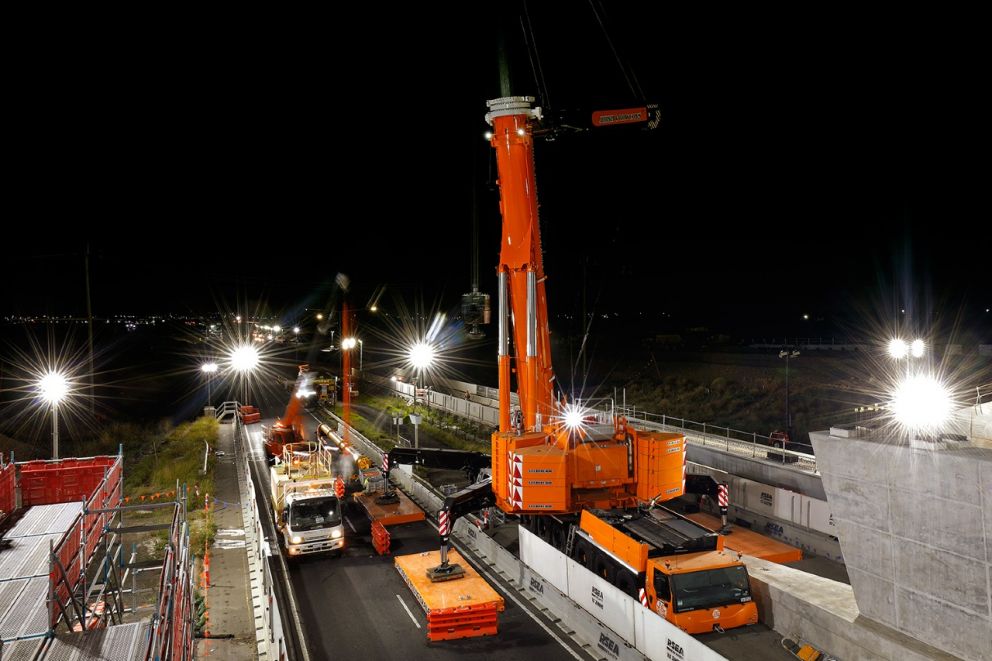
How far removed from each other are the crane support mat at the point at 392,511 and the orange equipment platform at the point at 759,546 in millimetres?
10188

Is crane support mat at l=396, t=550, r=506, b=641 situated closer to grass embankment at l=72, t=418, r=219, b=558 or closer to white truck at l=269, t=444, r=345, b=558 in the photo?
white truck at l=269, t=444, r=345, b=558

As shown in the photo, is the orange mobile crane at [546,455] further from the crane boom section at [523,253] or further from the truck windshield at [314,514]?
the truck windshield at [314,514]

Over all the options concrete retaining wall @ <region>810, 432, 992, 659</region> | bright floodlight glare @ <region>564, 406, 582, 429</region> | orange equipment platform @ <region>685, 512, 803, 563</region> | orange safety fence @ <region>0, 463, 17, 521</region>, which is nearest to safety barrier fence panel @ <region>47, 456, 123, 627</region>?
orange safety fence @ <region>0, 463, 17, 521</region>

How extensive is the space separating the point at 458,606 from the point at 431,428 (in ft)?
88.4

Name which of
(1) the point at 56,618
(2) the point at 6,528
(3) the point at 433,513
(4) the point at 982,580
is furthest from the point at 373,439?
(4) the point at 982,580

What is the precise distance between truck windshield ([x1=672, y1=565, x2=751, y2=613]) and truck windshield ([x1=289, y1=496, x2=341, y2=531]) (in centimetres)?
1081

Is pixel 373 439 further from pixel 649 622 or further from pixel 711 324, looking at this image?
pixel 711 324

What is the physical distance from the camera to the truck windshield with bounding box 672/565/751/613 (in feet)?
41.2

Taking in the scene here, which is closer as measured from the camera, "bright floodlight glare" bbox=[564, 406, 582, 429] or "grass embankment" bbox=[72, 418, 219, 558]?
"bright floodlight glare" bbox=[564, 406, 582, 429]

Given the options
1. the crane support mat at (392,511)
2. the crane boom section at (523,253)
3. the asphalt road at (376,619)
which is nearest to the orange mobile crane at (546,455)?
the crane boom section at (523,253)

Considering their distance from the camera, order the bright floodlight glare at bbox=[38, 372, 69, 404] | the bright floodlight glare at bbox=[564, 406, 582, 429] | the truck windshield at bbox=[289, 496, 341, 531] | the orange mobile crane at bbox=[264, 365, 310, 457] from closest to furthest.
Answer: the bright floodlight glare at bbox=[564, 406, 582, 429] < the truck windshield at bbox=[289, 496, 341, 531] < the bright floodlight glare at bbox=[38, 372, 69, 404] < the orange mobile crane at bbox=[264, 365, 310, 457]

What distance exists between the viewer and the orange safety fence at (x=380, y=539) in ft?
63.6

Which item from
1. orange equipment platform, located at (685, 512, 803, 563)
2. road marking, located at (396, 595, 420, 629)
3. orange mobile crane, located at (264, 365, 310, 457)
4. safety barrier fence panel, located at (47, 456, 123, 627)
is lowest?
road marking, located at (396, 595, 420, 629)

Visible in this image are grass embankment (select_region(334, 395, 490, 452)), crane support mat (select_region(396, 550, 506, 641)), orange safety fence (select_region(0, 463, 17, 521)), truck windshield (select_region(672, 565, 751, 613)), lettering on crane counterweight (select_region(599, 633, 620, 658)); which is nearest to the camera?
truck windshield (select_region(672, 565, 751, 613))
